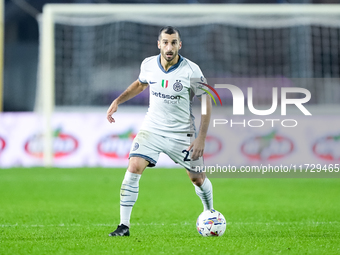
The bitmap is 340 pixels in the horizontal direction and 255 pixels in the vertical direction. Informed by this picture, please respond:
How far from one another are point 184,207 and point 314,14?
10261 mm

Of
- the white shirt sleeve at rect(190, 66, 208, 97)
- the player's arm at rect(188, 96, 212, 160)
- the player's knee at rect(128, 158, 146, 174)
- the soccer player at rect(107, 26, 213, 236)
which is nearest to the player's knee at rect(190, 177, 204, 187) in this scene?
the soccer player at rect(107, 26, 213, 236)

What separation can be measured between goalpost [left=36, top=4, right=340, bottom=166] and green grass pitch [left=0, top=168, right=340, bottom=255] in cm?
523

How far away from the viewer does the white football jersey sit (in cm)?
635

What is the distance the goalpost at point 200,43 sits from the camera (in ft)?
60.8

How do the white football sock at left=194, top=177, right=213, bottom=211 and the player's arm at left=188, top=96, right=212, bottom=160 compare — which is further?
the white football sock at left=194, top=177, right=213, bottom=211

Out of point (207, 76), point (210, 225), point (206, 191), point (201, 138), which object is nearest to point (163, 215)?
point (206, 191)

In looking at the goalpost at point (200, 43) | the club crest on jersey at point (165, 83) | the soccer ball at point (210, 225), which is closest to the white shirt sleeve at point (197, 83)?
the club crest on jersey at point (165, 83)

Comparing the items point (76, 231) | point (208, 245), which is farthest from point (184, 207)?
point (208, 245)

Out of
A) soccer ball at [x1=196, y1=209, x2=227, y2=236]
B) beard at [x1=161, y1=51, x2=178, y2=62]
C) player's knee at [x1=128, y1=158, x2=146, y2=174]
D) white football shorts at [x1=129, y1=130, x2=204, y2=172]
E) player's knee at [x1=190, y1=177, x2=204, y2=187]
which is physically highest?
beard at [x1=161, y1=51, x2=178, y2=62]

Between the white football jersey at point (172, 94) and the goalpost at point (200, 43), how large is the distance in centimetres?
1099

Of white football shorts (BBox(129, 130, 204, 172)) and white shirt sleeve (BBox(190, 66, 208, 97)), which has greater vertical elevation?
white shirt sleeve (BBox(190, 66, 208, 97))

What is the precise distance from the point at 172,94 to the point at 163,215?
2.45m

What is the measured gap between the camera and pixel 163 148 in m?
6.40

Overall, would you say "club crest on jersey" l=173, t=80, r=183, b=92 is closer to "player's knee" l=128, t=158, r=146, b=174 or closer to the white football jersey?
the white football jersey
